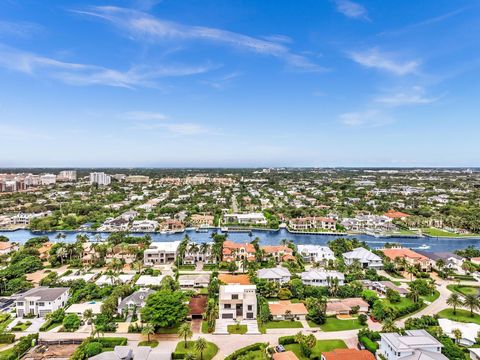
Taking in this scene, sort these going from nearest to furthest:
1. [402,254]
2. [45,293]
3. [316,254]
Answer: [45,293]
[402,254]
[316,254]

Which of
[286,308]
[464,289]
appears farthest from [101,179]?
[464,289]

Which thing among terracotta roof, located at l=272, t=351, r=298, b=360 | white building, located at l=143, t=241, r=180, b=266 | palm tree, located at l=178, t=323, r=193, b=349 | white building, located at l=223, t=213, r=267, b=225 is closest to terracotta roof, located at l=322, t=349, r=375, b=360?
terracotta roof, located at l=272, t=351, r=298, b=360

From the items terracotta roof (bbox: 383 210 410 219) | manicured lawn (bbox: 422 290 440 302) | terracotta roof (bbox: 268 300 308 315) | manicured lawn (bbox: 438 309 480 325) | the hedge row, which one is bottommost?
manicured lawn (bbox: 422 290 440 302)

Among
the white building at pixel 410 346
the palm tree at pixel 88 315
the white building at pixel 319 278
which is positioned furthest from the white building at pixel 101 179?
Result: the white building at pixel 410 346

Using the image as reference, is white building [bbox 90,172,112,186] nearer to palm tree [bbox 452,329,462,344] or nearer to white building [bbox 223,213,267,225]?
white building [bbox 223,213,267,225]

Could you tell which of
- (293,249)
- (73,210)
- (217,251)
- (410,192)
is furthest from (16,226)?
(410,192)

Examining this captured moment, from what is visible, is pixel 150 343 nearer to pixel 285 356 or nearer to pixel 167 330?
pixel 167 330
